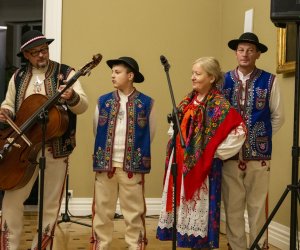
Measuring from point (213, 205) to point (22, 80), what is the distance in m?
1.46

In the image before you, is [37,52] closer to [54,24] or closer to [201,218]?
[201,218]

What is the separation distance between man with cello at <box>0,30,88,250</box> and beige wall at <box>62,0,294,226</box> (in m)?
1.74

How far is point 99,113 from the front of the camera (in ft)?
11.1

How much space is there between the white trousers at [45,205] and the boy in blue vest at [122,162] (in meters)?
0.26

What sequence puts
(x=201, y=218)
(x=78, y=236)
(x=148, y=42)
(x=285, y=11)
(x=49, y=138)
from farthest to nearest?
(x=148, y=42) < (x=78, y=236) < (x=49, y=138) < (x=201, y=218) < (x=285, y=11)

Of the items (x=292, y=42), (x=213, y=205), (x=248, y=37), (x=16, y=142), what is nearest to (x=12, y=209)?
(x=16, y=142)

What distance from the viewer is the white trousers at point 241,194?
3270mm

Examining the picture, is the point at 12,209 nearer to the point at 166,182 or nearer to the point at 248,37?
the point at 166,182

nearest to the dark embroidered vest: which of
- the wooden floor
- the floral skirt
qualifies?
the floral skirt

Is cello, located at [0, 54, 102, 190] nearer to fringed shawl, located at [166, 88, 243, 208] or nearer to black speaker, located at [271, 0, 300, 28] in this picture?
fringed shawl, located at [166, 88, 243, 208]

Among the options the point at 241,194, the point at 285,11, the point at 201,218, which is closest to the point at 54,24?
the point at 241,194

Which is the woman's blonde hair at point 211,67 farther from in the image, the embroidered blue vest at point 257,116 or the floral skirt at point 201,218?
the floral skirt at point 201,218

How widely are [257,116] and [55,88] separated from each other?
1.33 meters

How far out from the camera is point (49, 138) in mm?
3018
